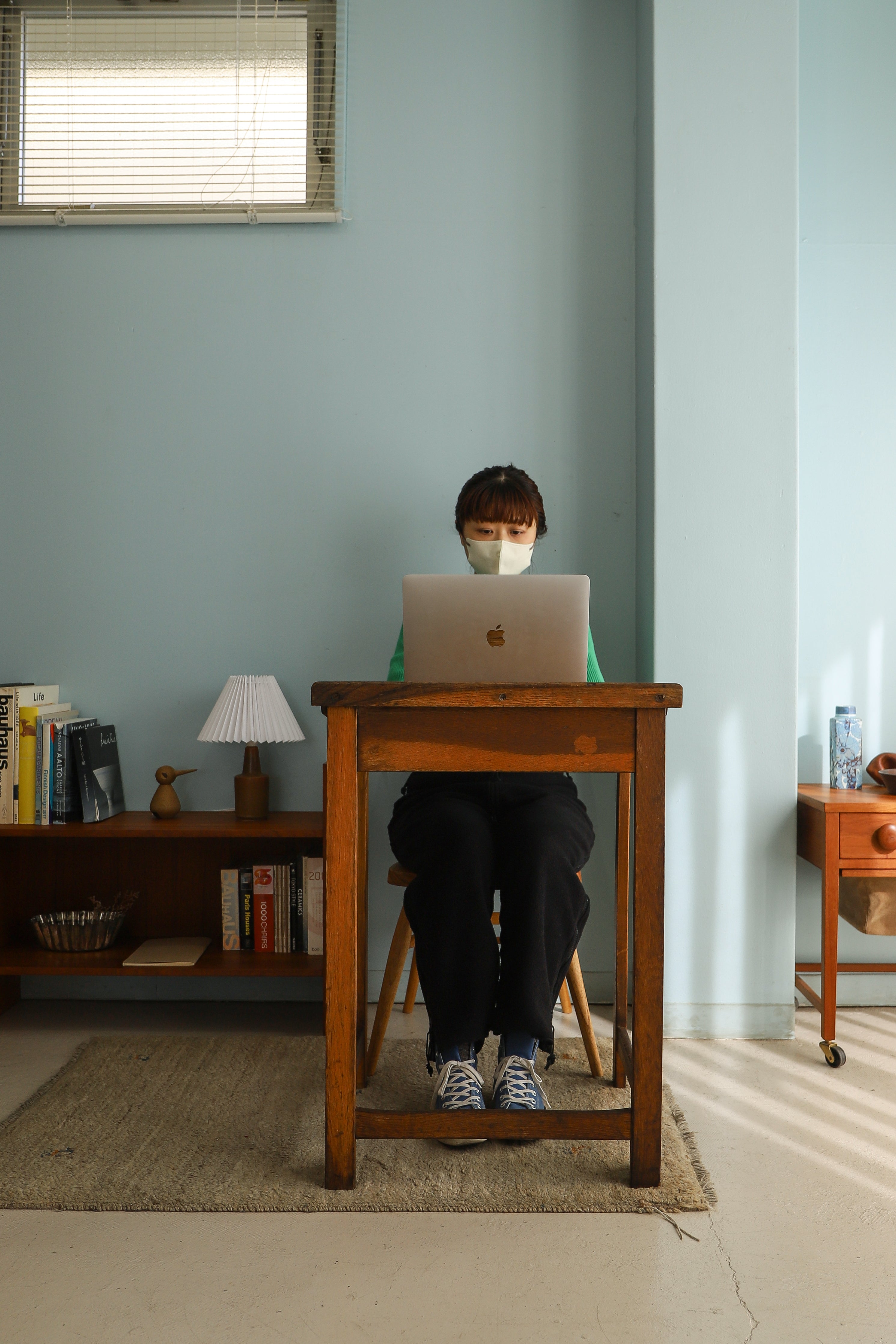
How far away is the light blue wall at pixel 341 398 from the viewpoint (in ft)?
7.73

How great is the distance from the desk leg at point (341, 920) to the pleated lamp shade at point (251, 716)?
866 millimetres

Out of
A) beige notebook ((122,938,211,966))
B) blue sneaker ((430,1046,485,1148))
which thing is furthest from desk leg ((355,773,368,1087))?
beige notebook ((122,938,211,966))

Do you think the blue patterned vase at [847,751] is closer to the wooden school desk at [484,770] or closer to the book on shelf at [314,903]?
the wooden school desk at [484,770]

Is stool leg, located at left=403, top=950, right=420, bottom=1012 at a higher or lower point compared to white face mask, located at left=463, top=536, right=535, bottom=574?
lower

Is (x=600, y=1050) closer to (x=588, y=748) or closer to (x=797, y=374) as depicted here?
(x=588, y=748)

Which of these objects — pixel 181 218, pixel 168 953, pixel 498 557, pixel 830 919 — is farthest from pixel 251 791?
pixel 181 218

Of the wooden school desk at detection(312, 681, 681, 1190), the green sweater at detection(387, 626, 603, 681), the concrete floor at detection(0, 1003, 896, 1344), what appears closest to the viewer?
the concrete floor at detection(0, 1003, 896, 1344)

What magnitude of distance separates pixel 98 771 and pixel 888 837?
179 cm

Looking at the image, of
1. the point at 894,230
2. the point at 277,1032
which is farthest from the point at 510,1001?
the point at 894,230

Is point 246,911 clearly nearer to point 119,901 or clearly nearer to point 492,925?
point 119,901

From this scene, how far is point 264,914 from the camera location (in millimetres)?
2229

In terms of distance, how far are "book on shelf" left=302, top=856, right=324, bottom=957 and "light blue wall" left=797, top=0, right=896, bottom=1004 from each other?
121 cm

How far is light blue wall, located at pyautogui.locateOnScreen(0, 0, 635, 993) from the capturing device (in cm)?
236

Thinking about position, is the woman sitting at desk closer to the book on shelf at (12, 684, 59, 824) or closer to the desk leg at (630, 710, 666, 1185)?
the desk leg at (630, 710, 666, 1185)
